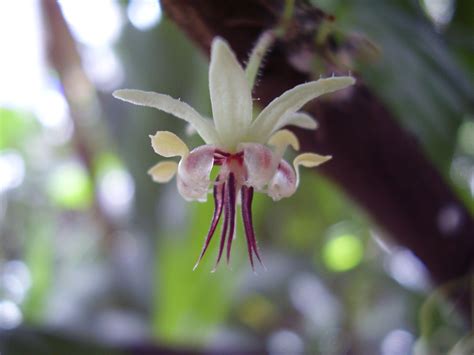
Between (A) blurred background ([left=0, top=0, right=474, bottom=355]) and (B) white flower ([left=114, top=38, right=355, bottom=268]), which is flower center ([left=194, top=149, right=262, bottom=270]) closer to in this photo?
(B) white flower ([left=114, top=38, right=355, bottom=268])

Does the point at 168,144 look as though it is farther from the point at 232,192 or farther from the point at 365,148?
the point at 365,148

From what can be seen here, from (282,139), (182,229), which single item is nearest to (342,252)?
(182,229)

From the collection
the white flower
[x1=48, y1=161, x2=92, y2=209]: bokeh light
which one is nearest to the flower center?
the white flower

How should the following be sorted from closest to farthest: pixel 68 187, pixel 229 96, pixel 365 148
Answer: pixel 229 96 → pixel 365 148 → pixel 68 187

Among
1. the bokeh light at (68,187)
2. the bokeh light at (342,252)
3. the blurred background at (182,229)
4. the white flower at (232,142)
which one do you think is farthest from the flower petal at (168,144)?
the bokeh light at (68,187)

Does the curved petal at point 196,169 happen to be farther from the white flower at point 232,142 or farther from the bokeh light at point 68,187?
the bokeh light at point 68,187

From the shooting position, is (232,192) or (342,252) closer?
(232,192)

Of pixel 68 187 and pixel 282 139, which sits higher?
pixel 68 187

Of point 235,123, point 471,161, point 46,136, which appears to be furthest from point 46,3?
point 235,123
